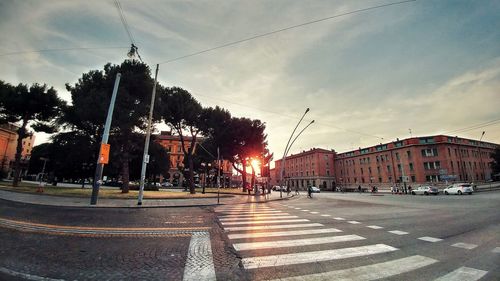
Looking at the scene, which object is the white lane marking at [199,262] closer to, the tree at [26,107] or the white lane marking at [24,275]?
the white lane marking at [24,275]

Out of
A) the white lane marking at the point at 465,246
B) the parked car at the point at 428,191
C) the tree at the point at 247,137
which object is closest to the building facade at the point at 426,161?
the parked car at the point at 428,191

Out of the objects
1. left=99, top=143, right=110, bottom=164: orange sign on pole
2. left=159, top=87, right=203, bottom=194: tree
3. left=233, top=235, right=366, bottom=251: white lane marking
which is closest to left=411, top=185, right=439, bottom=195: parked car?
left=159, top=87, right=203, bottom=194: tree

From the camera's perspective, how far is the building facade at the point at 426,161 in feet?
191

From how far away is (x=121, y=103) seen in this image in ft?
78.1

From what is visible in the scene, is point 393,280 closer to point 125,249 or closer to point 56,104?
point 125,249

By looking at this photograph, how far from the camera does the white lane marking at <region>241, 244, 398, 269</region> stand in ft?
14.3

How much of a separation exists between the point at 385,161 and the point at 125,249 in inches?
3077

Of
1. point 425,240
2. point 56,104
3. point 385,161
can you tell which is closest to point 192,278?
point 425,240

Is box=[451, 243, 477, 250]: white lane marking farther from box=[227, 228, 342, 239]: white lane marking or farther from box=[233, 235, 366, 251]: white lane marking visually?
box=[227, 228, 342, 239]: white lane marking

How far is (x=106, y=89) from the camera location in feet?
82.4

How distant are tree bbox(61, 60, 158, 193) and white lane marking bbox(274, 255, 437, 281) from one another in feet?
77.3

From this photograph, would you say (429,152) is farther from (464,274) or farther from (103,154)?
(103,154)

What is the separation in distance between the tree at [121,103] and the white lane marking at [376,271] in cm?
2355

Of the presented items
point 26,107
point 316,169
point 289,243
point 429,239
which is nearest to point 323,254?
point 289,243
